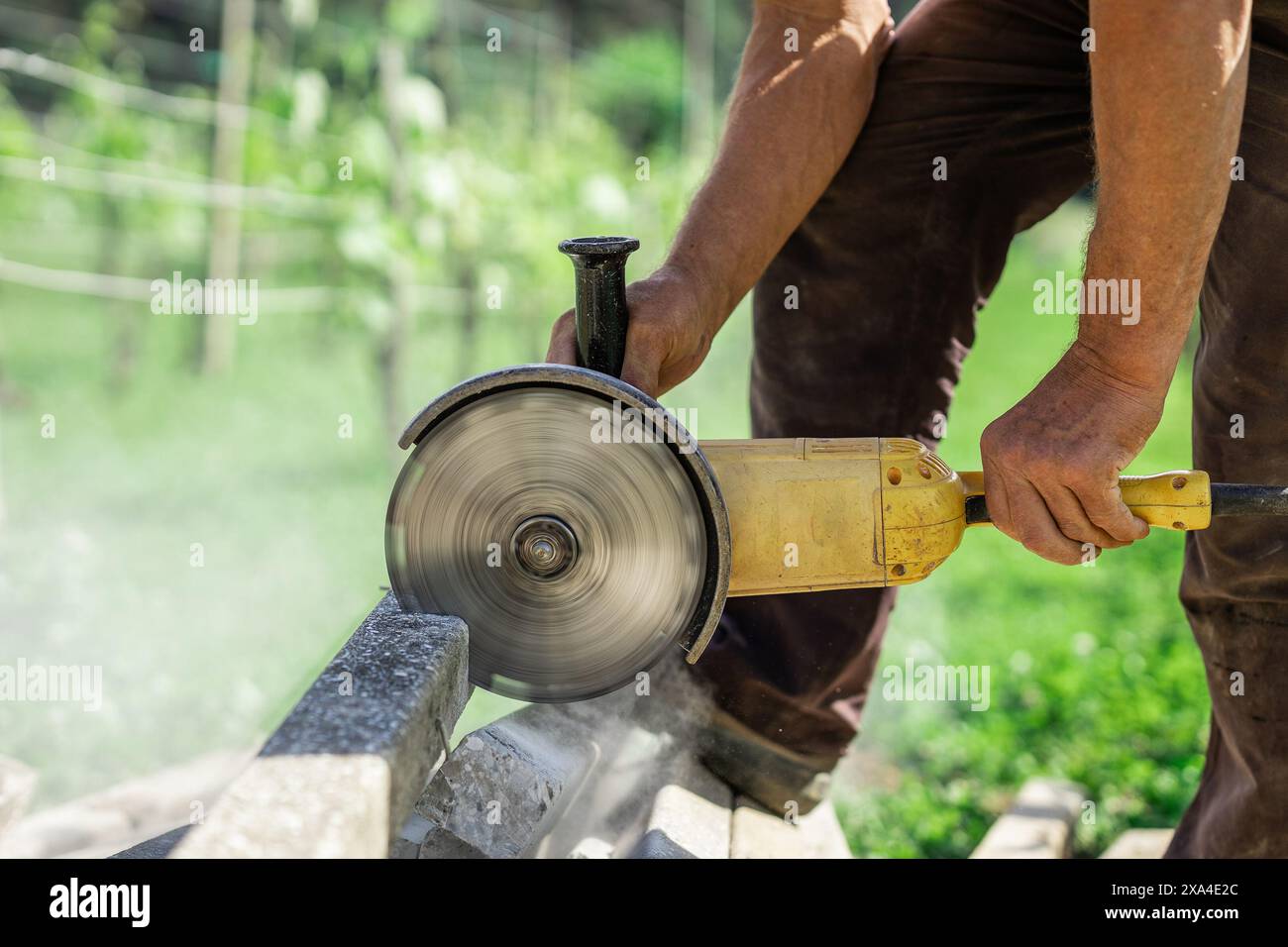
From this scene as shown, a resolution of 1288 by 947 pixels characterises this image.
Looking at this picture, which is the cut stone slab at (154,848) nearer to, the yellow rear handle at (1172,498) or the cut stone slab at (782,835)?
the cut stone slab at (782,835)

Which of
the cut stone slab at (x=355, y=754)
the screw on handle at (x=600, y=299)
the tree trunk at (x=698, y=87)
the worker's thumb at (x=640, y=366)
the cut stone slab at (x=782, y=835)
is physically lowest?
the cut stone slab at (x=782, y=835)

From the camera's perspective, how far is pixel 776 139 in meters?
2.69

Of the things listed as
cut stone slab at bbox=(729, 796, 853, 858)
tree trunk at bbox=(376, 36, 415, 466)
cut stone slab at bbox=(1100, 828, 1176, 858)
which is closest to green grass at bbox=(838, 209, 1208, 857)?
Answer: cut stone slab at bbox=(1100, 828, 1176, 858)

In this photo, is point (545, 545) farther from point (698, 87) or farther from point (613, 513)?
point (698, 87)

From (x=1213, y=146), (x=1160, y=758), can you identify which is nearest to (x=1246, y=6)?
(x=1213, y=146)

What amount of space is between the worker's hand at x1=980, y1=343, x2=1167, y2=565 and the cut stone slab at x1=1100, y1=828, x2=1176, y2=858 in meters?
1.50

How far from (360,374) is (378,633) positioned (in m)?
6.78

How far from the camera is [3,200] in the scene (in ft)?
29.0

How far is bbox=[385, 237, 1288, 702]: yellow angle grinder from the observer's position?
209 cm

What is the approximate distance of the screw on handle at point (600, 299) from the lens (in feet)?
7.23

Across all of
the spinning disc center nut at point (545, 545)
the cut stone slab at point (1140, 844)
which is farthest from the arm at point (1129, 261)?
the cut stone slab at point (1140, 844)

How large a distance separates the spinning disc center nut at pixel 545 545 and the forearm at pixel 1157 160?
3.16 feet

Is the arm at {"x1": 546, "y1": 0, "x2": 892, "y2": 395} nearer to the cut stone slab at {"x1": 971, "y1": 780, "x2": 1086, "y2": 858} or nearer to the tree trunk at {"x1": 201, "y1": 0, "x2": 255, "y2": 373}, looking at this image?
the cut stone slab at {"x1": 971, "y1": 780, "x2": 1086, "y2": 858}

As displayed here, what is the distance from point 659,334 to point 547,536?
19.5 inches
